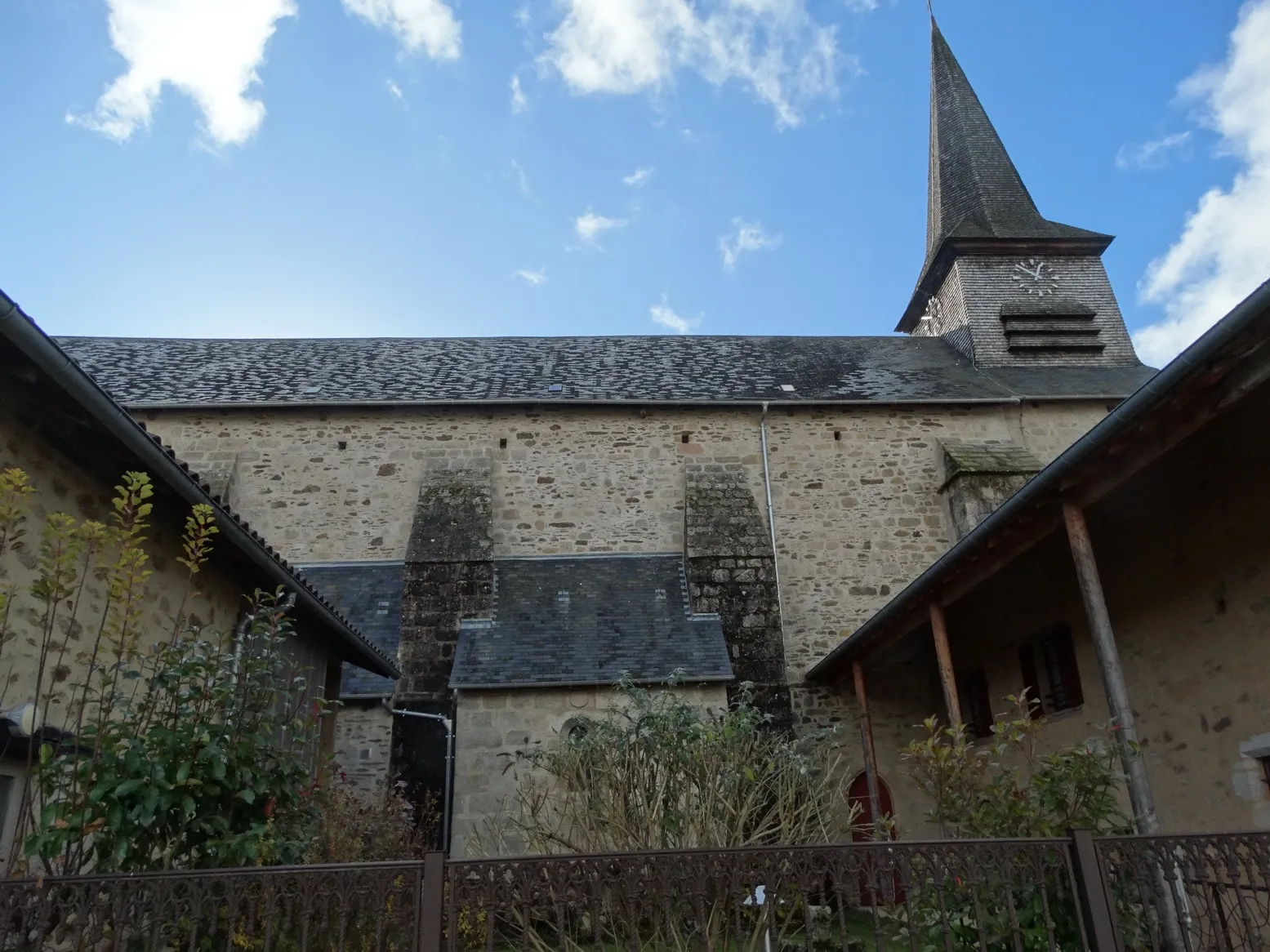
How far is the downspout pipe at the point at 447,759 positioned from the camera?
8.45m

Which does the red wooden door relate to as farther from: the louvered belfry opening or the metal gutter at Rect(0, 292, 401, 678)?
the louvered belfry opening

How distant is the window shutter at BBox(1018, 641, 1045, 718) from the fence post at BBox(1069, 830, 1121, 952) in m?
5.14

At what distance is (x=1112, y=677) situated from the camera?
4844 mm

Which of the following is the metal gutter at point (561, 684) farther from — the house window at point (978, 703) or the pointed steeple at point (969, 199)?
the pointed steeple at point (969, 199)

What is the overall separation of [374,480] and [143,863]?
870cm

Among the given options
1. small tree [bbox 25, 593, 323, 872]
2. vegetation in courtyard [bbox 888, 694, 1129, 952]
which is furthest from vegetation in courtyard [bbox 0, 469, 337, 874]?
vegetation in courtyard [bbox 888, 694, 1129, 952]

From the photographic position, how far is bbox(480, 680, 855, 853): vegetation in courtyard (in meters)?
5.86

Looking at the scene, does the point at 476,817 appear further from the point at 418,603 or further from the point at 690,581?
the point at 690,581

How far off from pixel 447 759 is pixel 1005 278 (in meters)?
12.8

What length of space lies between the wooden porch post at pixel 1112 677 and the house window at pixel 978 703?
4013 millimetres

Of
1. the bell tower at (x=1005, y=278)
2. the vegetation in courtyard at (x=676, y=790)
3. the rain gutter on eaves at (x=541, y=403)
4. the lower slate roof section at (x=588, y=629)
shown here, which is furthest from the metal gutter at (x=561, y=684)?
the bell tower at (x=1005, y=278)

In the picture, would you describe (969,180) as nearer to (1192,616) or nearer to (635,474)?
(635,474)

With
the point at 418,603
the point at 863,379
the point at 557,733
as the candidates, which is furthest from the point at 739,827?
the point at 863,379

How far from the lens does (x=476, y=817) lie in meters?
8.20
